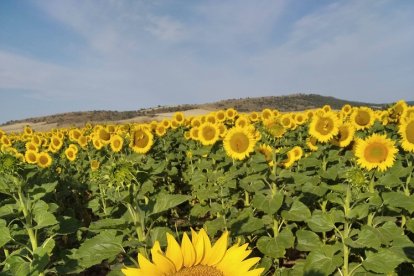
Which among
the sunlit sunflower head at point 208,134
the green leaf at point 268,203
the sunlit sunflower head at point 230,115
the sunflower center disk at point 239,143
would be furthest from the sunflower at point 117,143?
the green leaf at point 268,203

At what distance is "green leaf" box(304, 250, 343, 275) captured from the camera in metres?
4.10

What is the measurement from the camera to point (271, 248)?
16.6 feet

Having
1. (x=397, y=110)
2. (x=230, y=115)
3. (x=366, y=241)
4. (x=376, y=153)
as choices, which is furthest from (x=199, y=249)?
(x=230, y=115)

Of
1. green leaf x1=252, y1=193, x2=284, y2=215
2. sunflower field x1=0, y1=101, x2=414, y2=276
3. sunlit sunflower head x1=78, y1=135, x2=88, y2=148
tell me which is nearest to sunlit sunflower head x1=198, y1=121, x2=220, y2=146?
sunflower field x1=0, y1=101, x2=414, y2=276

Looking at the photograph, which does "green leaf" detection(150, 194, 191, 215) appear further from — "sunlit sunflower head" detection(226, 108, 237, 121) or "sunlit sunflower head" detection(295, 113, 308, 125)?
"sunlit sunflower head" detection(295, 113, 308, 125)

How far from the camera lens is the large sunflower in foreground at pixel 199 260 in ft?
5.00

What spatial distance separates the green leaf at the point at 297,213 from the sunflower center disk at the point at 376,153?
4.83 feet

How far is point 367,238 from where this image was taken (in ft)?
13.4

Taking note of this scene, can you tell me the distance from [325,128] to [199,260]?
6.31m

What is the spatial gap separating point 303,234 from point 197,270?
141 inches

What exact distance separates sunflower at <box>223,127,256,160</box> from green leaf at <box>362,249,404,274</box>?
11.4ft

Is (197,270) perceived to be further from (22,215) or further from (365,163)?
(365,163)

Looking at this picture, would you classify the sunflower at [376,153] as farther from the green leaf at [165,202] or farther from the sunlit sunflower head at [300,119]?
the sunlit sunflower head at [300,119]

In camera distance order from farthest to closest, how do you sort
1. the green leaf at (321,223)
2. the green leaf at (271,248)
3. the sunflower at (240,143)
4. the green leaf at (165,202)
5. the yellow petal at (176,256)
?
the sunflower at (240,143)
the green leaf at (271,248)
the green leaf at (321,223)
the green leaf at (165,202)
the yellow petal at (176,256)
